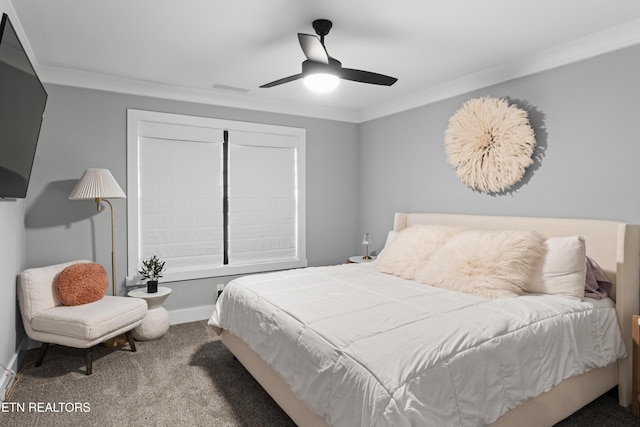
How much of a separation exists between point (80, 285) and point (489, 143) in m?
3.69

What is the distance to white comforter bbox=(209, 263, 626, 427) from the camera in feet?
4.89

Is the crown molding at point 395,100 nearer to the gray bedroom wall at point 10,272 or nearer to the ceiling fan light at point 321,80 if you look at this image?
the gray bedroom wall at point 10,272

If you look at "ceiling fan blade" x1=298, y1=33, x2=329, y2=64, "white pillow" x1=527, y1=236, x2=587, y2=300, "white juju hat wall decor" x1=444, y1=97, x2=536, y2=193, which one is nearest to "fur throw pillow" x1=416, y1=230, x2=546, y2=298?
"white pillow" x1=527, y1=236, x2=587, y2=300

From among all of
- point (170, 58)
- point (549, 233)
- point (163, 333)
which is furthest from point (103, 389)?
point (549, 233)

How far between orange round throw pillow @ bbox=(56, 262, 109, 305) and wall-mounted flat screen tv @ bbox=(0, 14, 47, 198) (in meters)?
0.98

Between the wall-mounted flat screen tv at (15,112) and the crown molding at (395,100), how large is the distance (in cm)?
134

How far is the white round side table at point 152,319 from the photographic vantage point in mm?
3398

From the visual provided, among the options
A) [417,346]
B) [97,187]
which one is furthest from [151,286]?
[417,346]

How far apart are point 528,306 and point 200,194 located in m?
3.28

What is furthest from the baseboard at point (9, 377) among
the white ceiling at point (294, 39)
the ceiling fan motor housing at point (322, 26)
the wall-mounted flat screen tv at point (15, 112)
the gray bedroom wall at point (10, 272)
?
the ceiling fan motor housing at point (322, 26)

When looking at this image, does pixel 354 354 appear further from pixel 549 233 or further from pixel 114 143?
pixel 114 143

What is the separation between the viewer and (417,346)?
5.34 ft

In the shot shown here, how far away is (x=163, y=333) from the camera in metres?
3.51

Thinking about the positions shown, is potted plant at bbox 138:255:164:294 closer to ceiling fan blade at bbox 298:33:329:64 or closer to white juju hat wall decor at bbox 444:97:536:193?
ceiling fan blade at bbox 298:33:329:64
